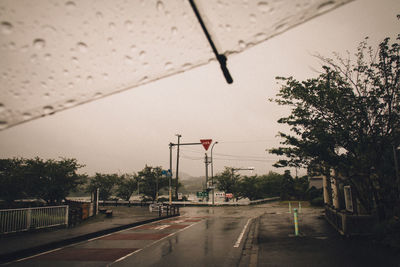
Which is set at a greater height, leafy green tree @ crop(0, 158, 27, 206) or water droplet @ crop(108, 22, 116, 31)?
water droplet @ crop(108, 22, 116, 31)

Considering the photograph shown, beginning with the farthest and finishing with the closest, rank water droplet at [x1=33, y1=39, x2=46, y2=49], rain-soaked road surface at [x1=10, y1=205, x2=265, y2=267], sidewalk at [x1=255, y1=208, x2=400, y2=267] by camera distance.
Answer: rain-soaked road surface at [x1=10, y1=205, x2=265, y2=267] → sidewalk at [x1=255, y1=208, x2=400, y2=267] → water droplet at [x1=33, y1=39, x2=46, y2=49]

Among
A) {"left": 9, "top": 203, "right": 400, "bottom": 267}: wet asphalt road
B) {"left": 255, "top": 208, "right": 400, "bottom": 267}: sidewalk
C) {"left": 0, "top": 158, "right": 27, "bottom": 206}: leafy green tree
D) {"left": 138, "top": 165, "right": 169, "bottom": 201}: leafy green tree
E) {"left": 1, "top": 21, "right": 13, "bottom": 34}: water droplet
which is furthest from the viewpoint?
{"left": 138, "top": 165, "right": 169, "bottom": 201}: leafy green tree

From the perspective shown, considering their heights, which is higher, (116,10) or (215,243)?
(116,10)

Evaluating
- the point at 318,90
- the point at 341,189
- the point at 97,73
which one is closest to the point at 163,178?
the point at 341,189

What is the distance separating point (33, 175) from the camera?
73.4ft

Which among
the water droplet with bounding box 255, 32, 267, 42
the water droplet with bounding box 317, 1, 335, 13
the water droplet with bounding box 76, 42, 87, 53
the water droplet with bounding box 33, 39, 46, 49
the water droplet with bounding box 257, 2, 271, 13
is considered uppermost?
the water droplet with bounding box 257, 2, 271, 13

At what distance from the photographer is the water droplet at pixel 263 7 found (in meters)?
1.38

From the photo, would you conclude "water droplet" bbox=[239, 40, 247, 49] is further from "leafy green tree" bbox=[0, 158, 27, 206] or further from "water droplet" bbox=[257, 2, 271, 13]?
"leafy green tree" bbox=[0, 158, 27, 206]

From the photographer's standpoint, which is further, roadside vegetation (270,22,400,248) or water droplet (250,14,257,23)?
roadside vegetation (270,22,400,248)

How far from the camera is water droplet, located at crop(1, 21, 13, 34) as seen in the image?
3.73ft

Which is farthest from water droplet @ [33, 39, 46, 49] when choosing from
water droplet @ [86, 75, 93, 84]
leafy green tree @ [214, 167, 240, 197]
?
leafy green tree @ [214, 167, 240, 197]

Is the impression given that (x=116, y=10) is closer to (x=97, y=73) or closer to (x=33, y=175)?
(x=97, y=73)

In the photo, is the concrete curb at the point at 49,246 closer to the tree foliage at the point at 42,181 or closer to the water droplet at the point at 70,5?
the water droplet at the point at 70,5

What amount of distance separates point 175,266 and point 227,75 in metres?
5.99
